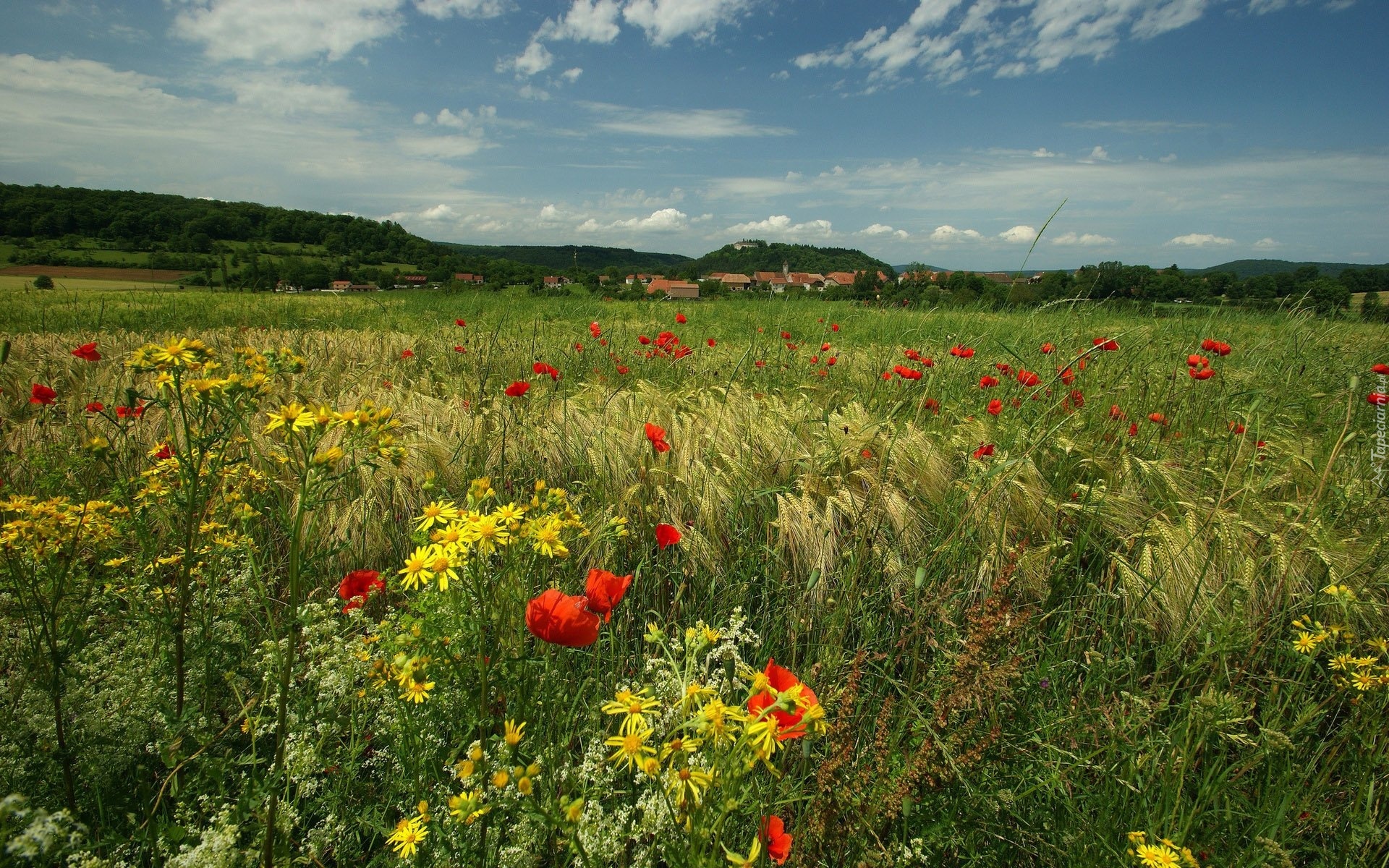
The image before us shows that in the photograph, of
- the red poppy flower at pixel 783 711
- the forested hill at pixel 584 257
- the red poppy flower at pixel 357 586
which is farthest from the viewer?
the forested hill at pixel 584 257

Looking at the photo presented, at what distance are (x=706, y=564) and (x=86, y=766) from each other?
153 cm

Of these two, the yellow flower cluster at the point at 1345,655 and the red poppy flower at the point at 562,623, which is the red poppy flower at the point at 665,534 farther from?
the yellow flower cluster at the point at 1345,655

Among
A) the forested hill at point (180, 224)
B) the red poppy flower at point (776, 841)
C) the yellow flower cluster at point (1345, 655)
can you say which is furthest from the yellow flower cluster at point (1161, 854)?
the forested hill at point (180, 224)

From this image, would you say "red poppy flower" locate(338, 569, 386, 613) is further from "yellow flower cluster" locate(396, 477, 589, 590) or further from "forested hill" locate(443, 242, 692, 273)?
"forested hill" locate(443, 242, 692, 273)

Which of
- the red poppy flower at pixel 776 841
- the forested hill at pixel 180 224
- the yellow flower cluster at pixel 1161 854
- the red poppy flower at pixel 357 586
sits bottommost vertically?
the yellow flower cluster at pixel 1161 854

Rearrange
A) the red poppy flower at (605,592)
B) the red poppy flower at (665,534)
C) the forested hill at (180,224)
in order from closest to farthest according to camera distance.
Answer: the red poppy flower at (605,592) < the red poppy flower at (665,534) < the forested hill at (180,224)

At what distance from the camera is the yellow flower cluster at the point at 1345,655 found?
141 centimetres

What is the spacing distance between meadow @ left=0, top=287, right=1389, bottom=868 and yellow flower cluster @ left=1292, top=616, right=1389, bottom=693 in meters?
0.02

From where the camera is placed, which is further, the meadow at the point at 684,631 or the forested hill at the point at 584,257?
the forested hill at the point at 584,257

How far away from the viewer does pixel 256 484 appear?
1767 millimetres

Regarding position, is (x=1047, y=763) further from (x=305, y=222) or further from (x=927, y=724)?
(x=305, y=222)

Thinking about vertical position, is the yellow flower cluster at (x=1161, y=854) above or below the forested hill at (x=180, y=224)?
below

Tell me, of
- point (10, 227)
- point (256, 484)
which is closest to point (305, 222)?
point (10, 227)

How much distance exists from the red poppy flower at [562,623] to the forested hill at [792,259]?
3396 cm
